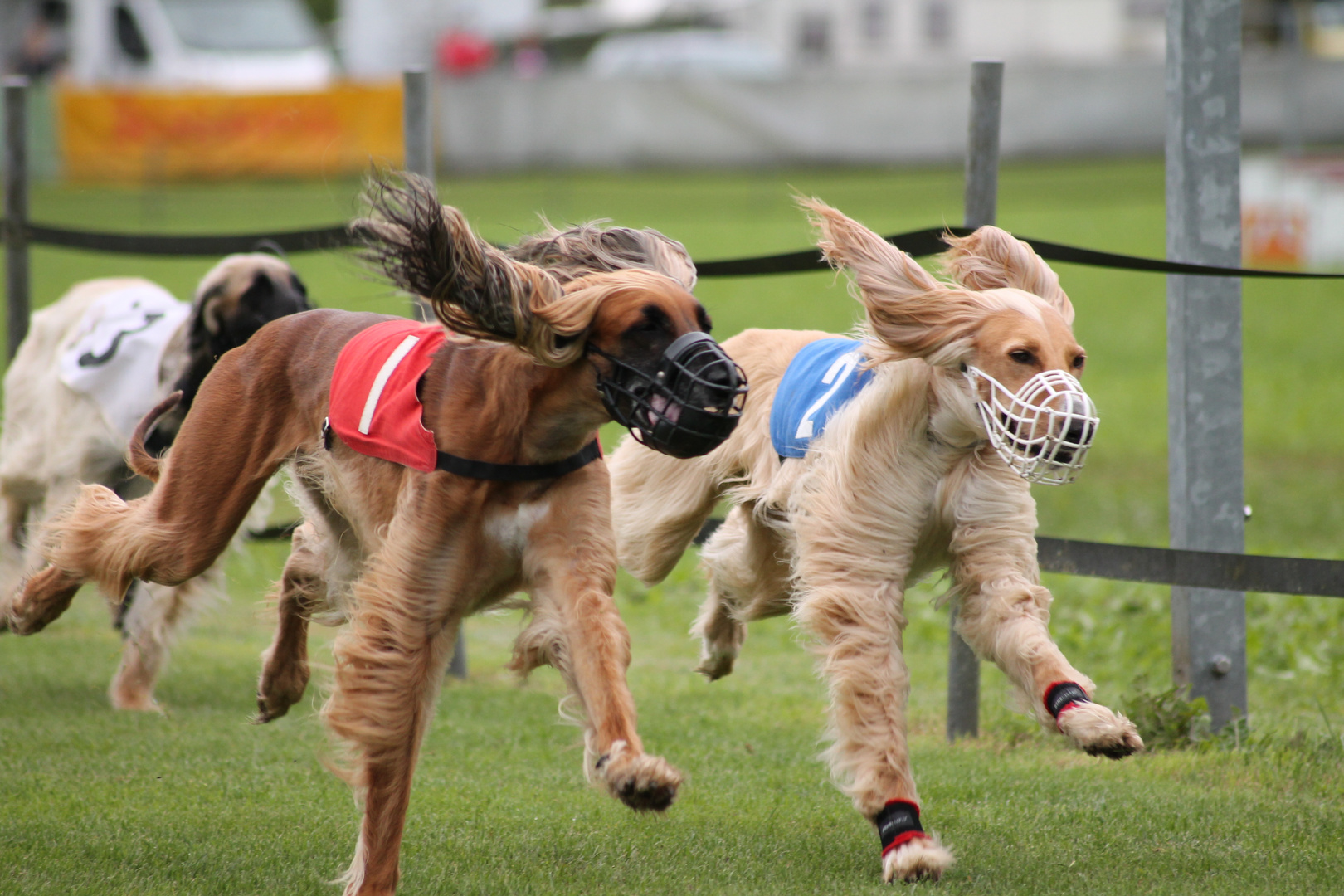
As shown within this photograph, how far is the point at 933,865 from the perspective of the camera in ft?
10.4

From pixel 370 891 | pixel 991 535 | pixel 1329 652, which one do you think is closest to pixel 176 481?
pixel 370 891

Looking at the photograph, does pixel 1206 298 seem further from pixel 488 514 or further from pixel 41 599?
pixel 41 599

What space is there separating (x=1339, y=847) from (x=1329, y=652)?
2458 millimetres

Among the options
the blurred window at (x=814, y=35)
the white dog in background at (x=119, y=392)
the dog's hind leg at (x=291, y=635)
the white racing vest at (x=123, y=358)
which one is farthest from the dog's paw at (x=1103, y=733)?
the blurred window at (x=814, y=35)

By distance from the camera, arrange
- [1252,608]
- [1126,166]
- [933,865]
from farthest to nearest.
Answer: [1126,166]
[1252,608]
[933,865]

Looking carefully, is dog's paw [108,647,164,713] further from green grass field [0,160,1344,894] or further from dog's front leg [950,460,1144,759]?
dog's front leg [950,460,1144,759]

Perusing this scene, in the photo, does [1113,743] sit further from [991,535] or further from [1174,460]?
[1174,460]

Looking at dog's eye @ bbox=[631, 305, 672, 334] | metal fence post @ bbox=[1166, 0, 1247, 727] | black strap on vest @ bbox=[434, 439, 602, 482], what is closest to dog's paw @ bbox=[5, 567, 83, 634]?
black strap on vest @ bbox=[434, 439, 602, 482]

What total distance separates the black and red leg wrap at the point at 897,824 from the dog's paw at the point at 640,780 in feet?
2.53

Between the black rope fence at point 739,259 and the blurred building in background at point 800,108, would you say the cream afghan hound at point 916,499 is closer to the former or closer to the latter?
the black rope fence at point 739,259

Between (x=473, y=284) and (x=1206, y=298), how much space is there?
236cm

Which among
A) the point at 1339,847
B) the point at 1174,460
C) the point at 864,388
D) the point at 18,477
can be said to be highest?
the point at 864,388

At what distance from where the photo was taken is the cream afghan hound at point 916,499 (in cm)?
320

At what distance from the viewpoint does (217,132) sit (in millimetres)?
22062
